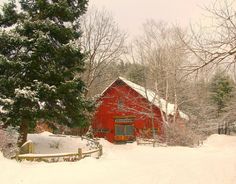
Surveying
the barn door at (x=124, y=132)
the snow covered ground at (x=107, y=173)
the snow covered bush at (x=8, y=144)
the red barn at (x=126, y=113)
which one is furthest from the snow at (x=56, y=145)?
the barn door at (x=124, y=132)

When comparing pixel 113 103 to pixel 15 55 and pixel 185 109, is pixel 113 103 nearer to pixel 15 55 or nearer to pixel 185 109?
pixel 185 109

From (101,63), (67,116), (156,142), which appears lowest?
(156,142)

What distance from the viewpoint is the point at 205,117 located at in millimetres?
46188

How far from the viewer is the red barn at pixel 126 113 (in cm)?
4178

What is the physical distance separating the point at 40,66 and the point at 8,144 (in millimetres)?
4349

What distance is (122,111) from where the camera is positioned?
4434cm

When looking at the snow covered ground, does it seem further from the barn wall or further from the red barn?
the barn wall

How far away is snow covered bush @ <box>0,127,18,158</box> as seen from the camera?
17.4m

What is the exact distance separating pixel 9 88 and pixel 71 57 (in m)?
3.80

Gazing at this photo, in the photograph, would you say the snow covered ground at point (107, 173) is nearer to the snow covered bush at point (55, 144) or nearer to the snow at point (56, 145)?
the snow at point (56, 145)

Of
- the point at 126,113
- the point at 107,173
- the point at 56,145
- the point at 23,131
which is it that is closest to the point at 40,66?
the point at 23,131

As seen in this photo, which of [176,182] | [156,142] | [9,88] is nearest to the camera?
[176,182]

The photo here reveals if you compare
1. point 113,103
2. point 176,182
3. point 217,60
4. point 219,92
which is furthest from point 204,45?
point 219,92

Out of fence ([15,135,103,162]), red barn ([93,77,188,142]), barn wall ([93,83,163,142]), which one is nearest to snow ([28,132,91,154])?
fence ([15,135,103,162])
